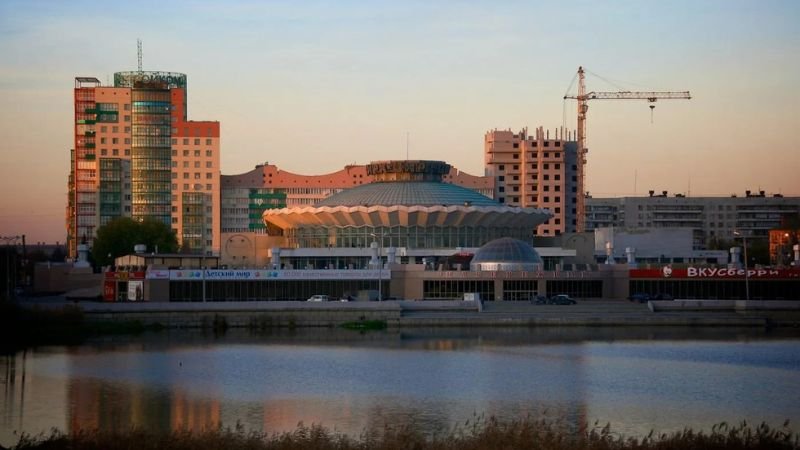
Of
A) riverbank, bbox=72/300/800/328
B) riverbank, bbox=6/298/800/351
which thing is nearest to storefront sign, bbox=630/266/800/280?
riverbank, bbox=6/298/800/351

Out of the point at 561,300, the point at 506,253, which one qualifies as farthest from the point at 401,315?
the point at 506,253

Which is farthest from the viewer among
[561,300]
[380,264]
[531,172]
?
[531,172]

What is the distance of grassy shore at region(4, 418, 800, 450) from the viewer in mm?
38844

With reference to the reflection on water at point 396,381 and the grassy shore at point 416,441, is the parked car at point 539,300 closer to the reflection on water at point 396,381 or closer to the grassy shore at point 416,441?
the reflection on water at point 396,381

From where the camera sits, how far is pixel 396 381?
5841 cm

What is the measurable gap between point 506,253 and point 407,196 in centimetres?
2019

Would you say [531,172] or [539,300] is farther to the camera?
[531,172]

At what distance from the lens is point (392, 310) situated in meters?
90.6

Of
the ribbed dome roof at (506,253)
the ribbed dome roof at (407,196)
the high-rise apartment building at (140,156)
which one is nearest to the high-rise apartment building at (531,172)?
the high-rise apartment building at (140,156)

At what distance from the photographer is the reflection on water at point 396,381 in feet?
160

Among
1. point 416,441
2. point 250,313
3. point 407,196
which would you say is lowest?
point 416,441

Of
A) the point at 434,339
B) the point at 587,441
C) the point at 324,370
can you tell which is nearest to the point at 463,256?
the point at 434,339

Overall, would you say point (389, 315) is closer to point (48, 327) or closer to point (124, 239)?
point (48, 327)

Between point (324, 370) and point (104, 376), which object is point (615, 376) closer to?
point (324, 370)
